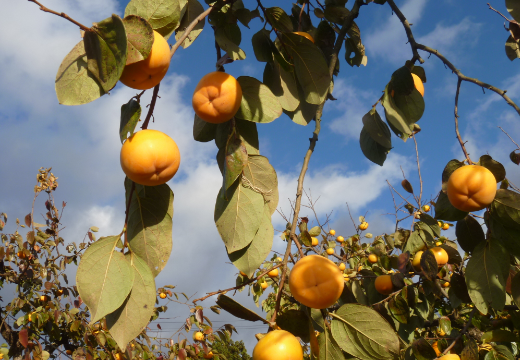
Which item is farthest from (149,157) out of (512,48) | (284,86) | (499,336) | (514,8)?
(499,336)

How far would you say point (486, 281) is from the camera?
1342 millimetres

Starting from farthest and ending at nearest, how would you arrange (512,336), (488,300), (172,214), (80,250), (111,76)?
1. (80,250)
2. (512,336)
3. (488,300)
4. (172,214)
5. (111,76)

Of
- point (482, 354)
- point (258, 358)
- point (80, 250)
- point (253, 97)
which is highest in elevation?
point (80, 250)

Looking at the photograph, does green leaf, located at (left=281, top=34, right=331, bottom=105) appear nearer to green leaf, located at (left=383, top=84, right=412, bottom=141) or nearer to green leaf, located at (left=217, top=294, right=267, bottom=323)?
green leaf, located at (left=383, top=84, right=412, bottom=141)

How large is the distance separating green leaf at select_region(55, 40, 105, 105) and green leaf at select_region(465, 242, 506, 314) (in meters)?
1.38

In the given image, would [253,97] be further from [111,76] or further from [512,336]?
[512,336]

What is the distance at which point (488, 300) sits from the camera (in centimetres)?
133

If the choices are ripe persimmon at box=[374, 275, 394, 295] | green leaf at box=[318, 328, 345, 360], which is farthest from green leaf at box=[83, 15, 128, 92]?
ripe persimmon at box=[374, 275, 394, 295]

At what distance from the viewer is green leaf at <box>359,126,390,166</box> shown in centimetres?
194

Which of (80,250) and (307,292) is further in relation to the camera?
(80,250)

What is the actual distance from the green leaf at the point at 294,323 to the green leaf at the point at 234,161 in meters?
0.42

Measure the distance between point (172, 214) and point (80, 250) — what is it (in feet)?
16.1

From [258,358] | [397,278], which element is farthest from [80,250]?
[258,358]

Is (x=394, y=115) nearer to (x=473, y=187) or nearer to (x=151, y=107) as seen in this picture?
(x=473, y=187)
